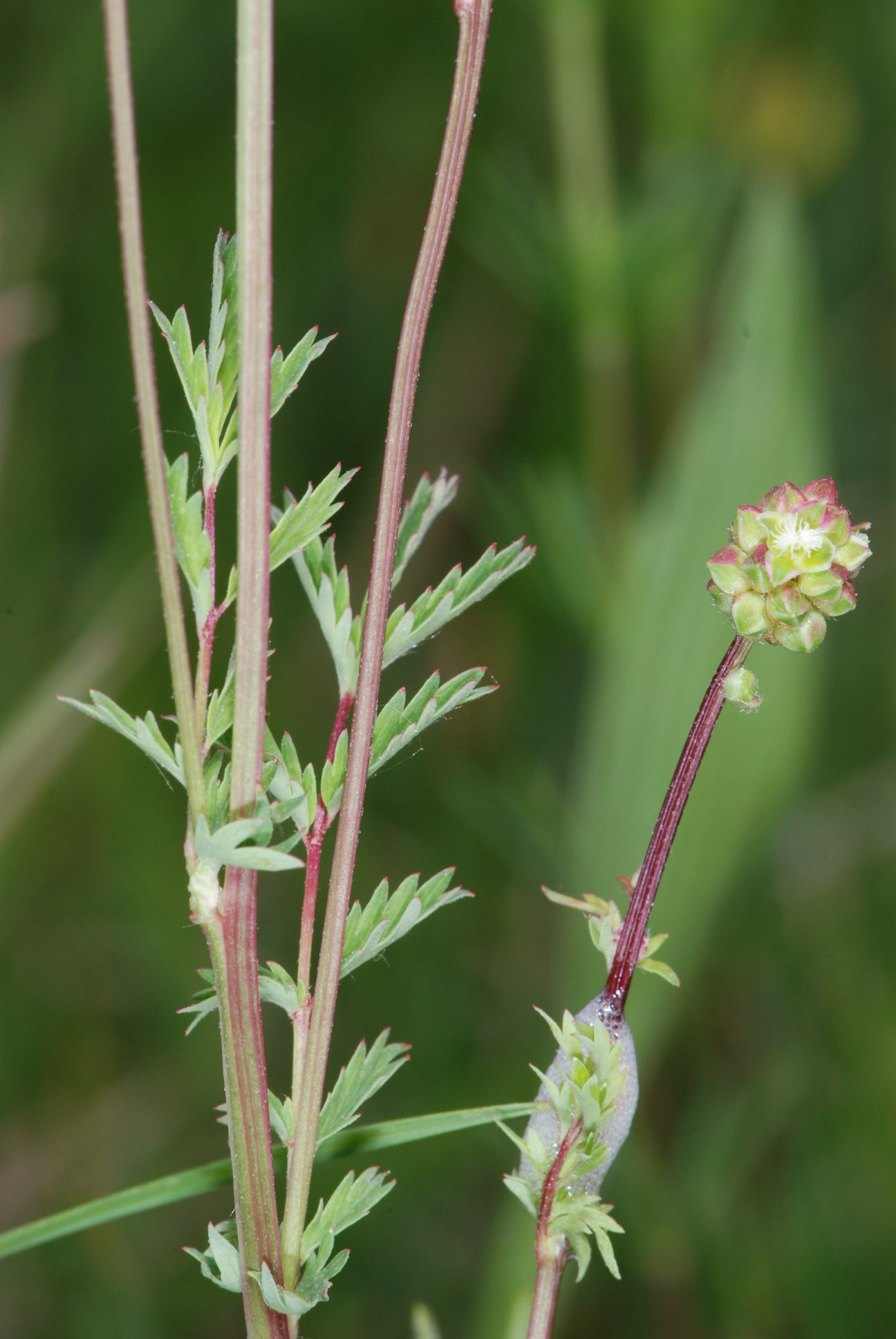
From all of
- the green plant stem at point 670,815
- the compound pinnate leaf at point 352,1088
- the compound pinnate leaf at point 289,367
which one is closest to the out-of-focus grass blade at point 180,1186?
the compound pinnate leaf at point 352,1088

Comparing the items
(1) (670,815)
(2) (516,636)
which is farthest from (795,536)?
(2) (516,636)

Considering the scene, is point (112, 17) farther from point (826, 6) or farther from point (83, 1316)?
point (826, 6)

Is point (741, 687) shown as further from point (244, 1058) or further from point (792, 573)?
point (244, 1058)

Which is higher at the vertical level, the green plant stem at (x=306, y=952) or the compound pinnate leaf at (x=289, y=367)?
the compound pinnate leaf at (x=289, y=367)

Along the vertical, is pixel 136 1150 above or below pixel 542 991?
below

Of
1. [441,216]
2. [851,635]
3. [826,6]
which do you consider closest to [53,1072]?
[851,635]

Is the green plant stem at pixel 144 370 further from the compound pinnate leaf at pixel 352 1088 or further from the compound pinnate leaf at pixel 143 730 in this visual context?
the compound pinnate leaf at pixel 352 1088

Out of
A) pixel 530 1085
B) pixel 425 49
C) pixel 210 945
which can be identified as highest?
pixel 425 49
